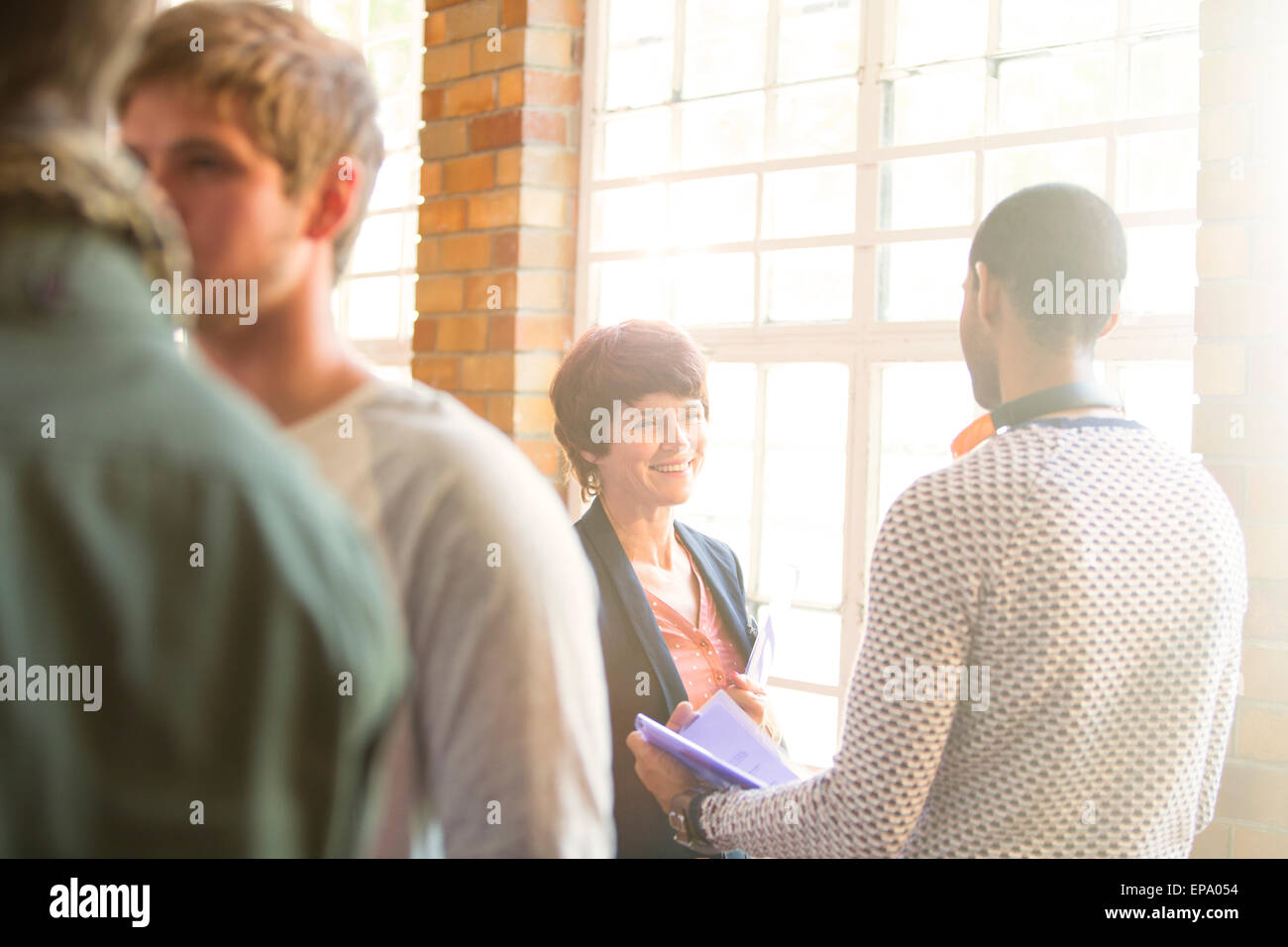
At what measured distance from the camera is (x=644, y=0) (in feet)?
7.47

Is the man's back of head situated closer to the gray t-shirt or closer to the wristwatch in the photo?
the gray t-shirt

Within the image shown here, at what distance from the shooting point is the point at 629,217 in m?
2.31

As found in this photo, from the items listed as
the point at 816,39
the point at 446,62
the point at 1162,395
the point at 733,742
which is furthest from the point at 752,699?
the point at 446,62

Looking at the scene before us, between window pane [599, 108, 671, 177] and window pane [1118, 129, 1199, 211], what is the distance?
2.87 ft

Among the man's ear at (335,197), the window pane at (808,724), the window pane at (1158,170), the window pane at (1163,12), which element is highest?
the window pane at (1163,12)

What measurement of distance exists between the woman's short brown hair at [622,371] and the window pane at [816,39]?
2.46 ft

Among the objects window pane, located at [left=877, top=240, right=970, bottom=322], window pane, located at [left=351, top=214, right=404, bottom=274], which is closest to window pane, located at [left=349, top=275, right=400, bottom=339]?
window pane, located at [left=351, top=214, right=404, bottom=274]

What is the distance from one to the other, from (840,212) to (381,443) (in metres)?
1.47

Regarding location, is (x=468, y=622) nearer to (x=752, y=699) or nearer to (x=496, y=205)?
(x=752, y=699)

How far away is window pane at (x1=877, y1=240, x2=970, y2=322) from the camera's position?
1.92 meters

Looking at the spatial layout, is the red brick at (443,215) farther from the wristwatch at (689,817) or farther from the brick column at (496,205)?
the wristwatch at (689,817)

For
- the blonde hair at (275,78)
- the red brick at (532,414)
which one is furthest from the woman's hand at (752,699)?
the blonde hair at (275,78)

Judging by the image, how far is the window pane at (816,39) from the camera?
203 cm

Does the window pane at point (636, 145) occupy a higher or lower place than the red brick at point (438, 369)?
higher
